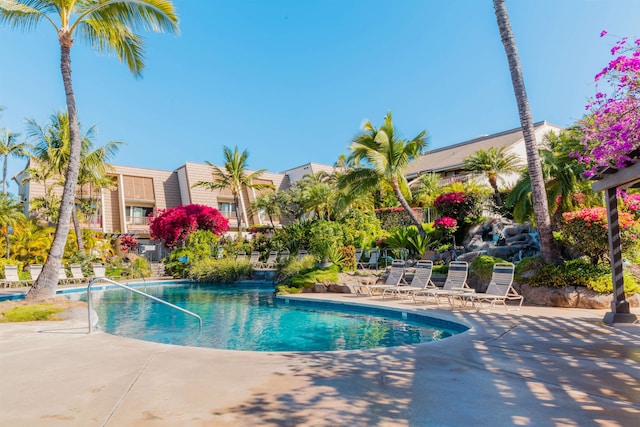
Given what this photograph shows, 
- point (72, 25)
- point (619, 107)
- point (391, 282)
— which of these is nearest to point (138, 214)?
point (72, 25)

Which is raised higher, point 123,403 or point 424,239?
point 424,239

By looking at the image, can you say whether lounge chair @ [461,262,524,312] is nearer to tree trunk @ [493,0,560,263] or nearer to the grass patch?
tree trunk @ [493,0,560,263]

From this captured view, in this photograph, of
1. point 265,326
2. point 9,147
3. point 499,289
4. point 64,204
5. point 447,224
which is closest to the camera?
point 499,289

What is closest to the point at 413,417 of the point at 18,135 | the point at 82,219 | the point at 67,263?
the point at 67,263

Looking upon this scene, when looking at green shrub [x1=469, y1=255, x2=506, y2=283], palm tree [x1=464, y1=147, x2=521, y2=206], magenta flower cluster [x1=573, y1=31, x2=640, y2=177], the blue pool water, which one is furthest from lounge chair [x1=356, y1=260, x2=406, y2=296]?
palm tree [x1=464, y1=147, x2=521, y2=206]

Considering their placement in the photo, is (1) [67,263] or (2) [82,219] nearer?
(1) [67,263]

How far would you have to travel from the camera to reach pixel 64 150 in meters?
21.1

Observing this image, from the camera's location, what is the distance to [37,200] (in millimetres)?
29297

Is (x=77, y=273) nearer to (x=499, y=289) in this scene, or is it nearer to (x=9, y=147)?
(x=9, y=147)

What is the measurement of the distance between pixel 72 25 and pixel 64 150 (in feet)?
39.9

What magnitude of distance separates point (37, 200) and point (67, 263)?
11851 millimetres

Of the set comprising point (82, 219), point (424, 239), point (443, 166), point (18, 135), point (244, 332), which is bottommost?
point (244, 332)

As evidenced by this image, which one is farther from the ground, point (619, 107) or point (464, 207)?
point (619, 107)

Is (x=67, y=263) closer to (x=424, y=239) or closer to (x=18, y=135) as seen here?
(x=18, y=135)
